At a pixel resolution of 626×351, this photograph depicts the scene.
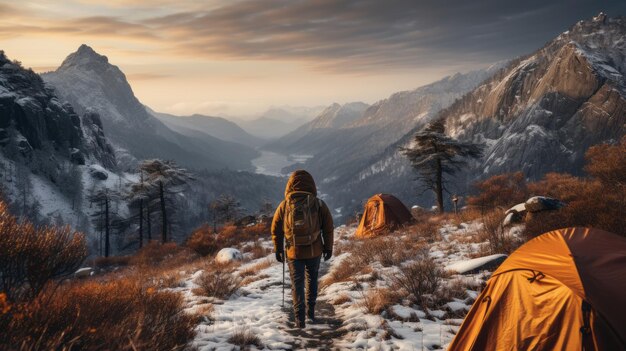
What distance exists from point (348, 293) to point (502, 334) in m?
4.10

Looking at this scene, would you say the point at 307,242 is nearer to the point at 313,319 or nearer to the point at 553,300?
the point at 313,319

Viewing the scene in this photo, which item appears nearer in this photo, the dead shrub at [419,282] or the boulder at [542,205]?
the dead shrub at [419,282]

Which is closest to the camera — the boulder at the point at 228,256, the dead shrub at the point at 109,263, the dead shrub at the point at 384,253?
the dead shrub at the point at 384,253

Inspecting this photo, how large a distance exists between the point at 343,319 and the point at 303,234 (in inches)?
73.3

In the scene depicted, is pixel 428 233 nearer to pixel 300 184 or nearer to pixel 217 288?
pixel 217 288

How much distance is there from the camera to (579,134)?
16325 centimetres

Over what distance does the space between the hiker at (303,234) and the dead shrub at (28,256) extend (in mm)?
3478

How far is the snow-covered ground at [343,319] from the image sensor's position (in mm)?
5547

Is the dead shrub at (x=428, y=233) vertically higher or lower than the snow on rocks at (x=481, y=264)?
lower

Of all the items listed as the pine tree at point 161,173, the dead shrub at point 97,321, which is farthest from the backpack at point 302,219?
the pine tree at point 161,173

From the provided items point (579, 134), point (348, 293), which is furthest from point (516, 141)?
point (348, 293)

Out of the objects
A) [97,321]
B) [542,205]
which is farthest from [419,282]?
[542,205]

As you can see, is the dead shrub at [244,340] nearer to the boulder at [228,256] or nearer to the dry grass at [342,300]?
the dry grass at [342,300]

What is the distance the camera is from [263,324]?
6793 millimetres
